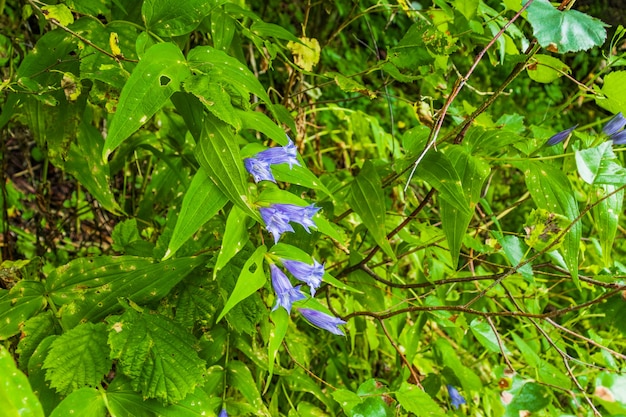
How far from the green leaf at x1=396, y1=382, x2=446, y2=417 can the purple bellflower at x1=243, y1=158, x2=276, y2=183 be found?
43 cm

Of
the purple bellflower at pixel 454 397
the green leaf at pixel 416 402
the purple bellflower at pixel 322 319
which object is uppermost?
the purple bellflower at pixel 322 319

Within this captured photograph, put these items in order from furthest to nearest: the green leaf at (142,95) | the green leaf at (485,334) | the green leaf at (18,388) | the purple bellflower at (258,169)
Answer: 1. the green leaf at (485,334)
2. the purple bellflower at (258,169)
3. the green leaf at (142,95)
4. the green leaf at (18,388)

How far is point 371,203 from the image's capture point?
97cm

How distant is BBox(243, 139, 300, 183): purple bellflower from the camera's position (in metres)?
0.71

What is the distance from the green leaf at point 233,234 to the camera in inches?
26.2

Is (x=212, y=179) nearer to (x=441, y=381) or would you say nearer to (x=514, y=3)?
(x=514, y=3)

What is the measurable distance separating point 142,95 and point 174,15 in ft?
0.64

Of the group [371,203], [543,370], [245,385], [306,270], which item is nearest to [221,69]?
[306,270]

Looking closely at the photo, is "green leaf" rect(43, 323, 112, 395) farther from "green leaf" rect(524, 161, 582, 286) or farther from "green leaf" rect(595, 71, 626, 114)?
"green leaf" rect(595, 71, 626, 114)

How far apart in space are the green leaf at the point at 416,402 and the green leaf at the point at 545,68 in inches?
22.2

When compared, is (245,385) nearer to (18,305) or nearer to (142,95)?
(18,305)

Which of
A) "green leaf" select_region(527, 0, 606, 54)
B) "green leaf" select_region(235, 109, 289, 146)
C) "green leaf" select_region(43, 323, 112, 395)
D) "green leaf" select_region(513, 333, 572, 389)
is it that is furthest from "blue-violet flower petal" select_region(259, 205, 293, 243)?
"green leaf" select_region(513, 333, 572, 389)

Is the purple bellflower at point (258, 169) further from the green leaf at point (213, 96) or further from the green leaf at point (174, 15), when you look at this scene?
the green leaf at point (174, 15)

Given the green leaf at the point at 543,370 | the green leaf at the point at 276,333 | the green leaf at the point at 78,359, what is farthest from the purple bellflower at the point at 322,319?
the green leaf at the point at 543,370
